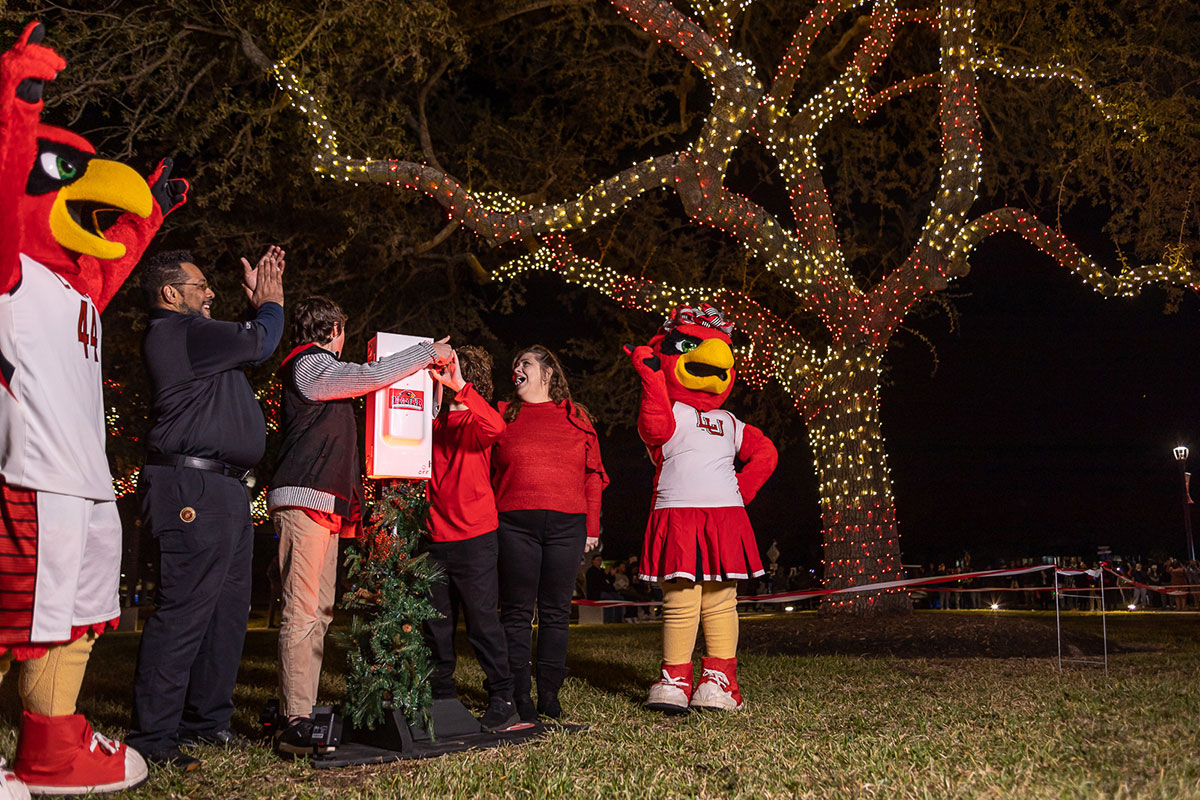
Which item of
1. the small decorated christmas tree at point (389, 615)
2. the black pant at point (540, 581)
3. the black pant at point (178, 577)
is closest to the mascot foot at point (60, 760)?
the black pant at point (178, 577)

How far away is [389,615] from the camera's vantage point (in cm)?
412

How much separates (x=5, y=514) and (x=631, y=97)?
413 inches

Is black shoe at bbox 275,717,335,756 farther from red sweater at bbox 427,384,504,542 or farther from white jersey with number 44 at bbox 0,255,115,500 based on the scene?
white jersey with number 44 at bbox 0,255,115,500

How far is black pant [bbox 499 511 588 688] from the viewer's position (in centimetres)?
487

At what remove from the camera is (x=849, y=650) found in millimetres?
8938

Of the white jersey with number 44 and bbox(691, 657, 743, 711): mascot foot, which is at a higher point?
the white jersey with number 44

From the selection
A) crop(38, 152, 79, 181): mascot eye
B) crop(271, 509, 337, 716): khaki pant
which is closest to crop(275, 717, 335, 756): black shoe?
crop(271, 509, 337, 716): khaki pant

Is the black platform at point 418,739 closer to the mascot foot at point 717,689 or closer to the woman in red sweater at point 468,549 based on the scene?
the woman in red sweater at point 468,549

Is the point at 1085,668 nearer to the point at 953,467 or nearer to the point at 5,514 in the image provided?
the point at 5,514

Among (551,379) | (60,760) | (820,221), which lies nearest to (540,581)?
(551,379)

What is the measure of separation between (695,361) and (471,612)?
2017mm

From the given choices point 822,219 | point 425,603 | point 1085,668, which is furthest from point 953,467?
point 425,603

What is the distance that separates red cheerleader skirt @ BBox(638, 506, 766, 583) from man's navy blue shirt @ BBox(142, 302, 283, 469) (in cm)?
235

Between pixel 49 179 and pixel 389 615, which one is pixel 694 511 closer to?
pixel 389 615
